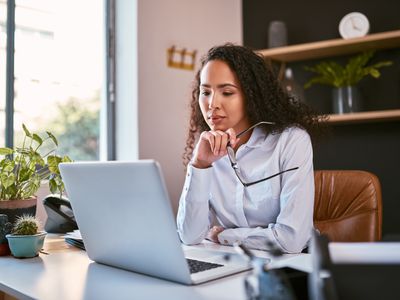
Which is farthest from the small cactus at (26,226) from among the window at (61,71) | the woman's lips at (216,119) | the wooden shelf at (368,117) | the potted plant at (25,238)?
the wooden shelf at (368,117)

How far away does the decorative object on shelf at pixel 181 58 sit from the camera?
2.67 meters

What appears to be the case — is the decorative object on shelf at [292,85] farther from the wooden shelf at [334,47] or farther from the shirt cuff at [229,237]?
the shirt cuff at [229,237]

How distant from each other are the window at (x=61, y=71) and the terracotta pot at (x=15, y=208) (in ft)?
3.00

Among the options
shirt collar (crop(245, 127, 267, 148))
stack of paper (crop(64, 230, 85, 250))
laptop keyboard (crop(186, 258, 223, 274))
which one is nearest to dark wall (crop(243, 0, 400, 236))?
shirt collar (crop(245, 127, 267, 148))

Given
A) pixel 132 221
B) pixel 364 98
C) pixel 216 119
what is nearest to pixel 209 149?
pixel 216 119

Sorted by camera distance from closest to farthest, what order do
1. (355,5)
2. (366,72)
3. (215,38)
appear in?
(366,72) → (355,5) → (215,38)

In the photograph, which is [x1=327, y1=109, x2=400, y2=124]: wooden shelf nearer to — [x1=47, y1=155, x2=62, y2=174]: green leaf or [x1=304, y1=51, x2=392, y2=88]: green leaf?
[x1=304, y1=51, x2=392, y2=88]: green leaf

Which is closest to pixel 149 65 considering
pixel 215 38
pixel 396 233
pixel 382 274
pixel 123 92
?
pixel 123 92

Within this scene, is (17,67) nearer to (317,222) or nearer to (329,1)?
(317,222)

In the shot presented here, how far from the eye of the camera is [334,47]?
2594mm

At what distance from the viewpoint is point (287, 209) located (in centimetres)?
129

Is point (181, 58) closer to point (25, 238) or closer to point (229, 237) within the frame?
point (229, 237)

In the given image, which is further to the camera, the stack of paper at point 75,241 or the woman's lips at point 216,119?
the woman's lips at point 216,119

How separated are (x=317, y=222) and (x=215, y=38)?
5.60ft
